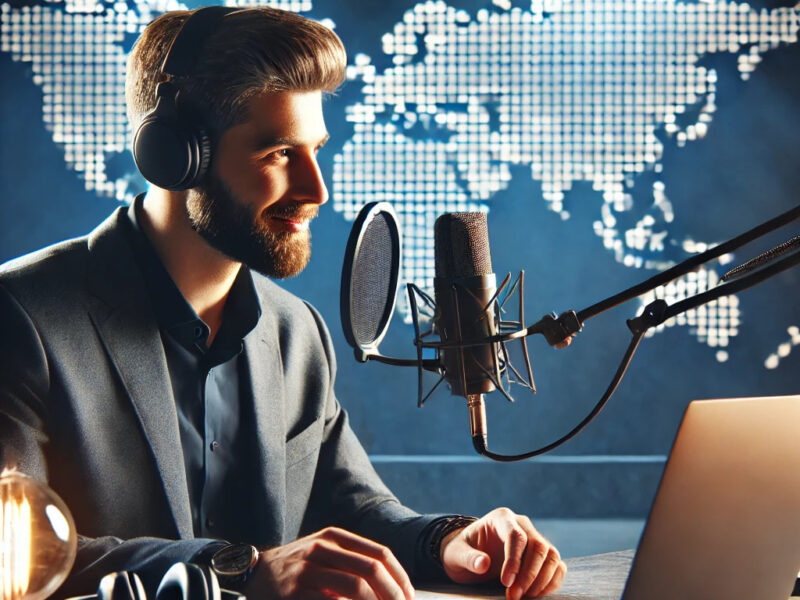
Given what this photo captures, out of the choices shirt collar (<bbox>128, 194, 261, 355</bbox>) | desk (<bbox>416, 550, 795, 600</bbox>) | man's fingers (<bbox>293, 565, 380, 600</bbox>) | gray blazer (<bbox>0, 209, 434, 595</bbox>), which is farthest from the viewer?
shirt collar (<bbox>128, 194, 261, 355</bbox>)

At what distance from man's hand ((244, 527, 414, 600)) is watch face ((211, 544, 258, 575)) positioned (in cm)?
2

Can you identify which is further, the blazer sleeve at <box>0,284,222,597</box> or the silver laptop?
the blazer sleeve at <box>0,284,222,597</box>

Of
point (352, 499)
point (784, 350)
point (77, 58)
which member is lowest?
point (784, 350)

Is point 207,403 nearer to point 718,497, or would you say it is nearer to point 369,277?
point 369,277

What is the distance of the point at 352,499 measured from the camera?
1285 millimetres

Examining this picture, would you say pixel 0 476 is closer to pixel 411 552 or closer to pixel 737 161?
pixel 411 552

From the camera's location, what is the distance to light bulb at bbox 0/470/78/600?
26.4 inches

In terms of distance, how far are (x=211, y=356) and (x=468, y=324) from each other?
56 centimetres

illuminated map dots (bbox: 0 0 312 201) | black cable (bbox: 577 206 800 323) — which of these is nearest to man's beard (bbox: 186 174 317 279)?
black cable (bbox: 577 206 800 323)

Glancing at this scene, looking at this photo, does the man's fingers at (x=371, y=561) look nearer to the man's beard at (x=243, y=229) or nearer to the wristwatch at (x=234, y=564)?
the wristwatch at (x=234, y=564)

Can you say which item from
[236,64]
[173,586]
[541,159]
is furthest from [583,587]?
[541,159]

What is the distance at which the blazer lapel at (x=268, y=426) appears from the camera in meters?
1.22

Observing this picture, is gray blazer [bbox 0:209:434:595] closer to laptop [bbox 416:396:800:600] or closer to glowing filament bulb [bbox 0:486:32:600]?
glowing filament bulb [bbox 0:486:32:600]

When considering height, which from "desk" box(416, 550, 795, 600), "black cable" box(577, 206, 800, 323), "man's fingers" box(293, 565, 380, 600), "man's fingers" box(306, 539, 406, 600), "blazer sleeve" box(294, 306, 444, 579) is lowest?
"blazer sleeve" box(294, 306, 444, 579)
